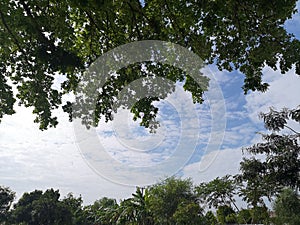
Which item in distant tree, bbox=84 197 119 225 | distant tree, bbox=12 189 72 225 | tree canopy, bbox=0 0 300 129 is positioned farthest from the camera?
distant tree, bbox=12 189 72 225

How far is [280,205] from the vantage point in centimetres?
1393

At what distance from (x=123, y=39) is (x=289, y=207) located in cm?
1125

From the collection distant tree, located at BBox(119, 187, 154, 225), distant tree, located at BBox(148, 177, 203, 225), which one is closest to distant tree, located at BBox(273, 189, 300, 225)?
distant tree, located at BBox(148, 177, 203, 225)

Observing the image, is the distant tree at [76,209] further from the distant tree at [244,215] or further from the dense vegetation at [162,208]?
the distant tree at [244,215]

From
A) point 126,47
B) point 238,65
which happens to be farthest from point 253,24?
point 126,47

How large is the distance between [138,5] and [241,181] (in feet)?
30.2

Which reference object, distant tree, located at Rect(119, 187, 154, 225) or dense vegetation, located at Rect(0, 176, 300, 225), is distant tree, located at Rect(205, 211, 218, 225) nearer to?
dense vegetation, located at Rect(0, 176, 300, 225)

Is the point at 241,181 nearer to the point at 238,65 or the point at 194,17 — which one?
the point at 238,65

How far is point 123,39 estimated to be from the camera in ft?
19.1

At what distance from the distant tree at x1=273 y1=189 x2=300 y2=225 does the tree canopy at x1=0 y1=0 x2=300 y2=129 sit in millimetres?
9218

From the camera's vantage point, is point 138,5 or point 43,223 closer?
point 138,5

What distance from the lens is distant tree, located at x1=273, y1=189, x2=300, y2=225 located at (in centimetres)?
1259

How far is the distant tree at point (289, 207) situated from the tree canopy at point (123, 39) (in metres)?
9.22

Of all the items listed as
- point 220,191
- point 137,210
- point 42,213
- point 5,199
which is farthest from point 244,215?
point 5,199
